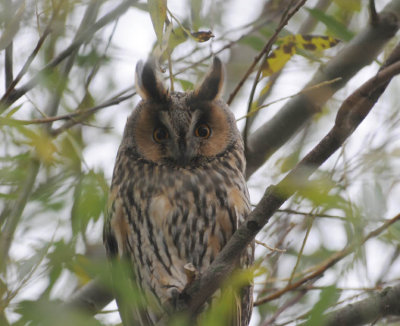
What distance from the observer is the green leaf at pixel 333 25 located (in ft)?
8.57

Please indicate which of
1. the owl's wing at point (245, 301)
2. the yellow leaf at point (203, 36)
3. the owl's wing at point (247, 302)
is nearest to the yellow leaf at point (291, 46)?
the yellow leaf at point (203, 36)

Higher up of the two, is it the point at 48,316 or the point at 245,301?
the point at 245,301

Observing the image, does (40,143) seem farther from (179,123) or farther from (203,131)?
(203,131)

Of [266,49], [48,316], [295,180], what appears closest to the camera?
[48,316]

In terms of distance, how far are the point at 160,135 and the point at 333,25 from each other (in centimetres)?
91

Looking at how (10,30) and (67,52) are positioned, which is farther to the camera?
(67,52)

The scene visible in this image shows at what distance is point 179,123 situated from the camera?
8.54 feet

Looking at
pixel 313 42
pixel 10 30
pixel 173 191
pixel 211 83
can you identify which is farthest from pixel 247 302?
pixel 10 30

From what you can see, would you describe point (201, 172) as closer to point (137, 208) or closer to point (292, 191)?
point (137, 208)

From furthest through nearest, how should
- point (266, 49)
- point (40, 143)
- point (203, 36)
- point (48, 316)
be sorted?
point (266, 49), point (203, 36), point (40, 143), point (48, 316)

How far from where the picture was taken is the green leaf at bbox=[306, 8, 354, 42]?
2611 mm

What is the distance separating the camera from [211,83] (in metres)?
2.76

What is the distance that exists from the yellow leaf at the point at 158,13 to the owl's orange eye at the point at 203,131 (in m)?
0.97

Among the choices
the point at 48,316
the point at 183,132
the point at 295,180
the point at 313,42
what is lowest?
the point at 48,316
